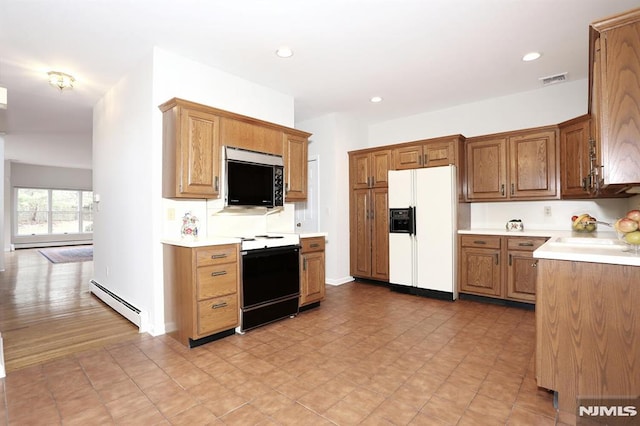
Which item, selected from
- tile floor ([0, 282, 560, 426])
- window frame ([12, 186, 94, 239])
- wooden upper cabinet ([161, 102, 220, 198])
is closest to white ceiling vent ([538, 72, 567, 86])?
tile floor ([0, 282, 560, 426])

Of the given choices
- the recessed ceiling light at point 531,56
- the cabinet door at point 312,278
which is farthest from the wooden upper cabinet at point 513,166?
the cabinet door at point 312,278

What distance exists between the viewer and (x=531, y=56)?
3.25 m

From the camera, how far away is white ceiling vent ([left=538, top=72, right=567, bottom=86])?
370cm

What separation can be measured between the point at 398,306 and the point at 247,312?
1.85 meters

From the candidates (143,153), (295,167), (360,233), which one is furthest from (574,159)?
(143,153)

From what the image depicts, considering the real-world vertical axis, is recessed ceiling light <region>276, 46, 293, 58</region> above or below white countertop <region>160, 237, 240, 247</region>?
above

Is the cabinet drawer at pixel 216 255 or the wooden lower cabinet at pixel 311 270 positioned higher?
the cabinet drawer at pixel 216 255

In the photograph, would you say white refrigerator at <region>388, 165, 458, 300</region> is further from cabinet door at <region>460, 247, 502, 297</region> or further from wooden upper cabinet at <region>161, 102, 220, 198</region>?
wooden upper cabinet at <region>161, 102, 220, 198</region>

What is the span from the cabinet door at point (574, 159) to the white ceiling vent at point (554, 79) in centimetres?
60

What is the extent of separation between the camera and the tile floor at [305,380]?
1.82 metres

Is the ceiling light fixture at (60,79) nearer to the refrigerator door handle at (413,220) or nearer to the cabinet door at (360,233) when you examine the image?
the cabinet door at (360,233)

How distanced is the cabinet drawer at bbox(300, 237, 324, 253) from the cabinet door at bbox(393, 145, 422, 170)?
176cm

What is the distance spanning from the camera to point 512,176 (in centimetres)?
408

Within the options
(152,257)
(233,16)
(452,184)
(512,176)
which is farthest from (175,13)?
(512,176)
